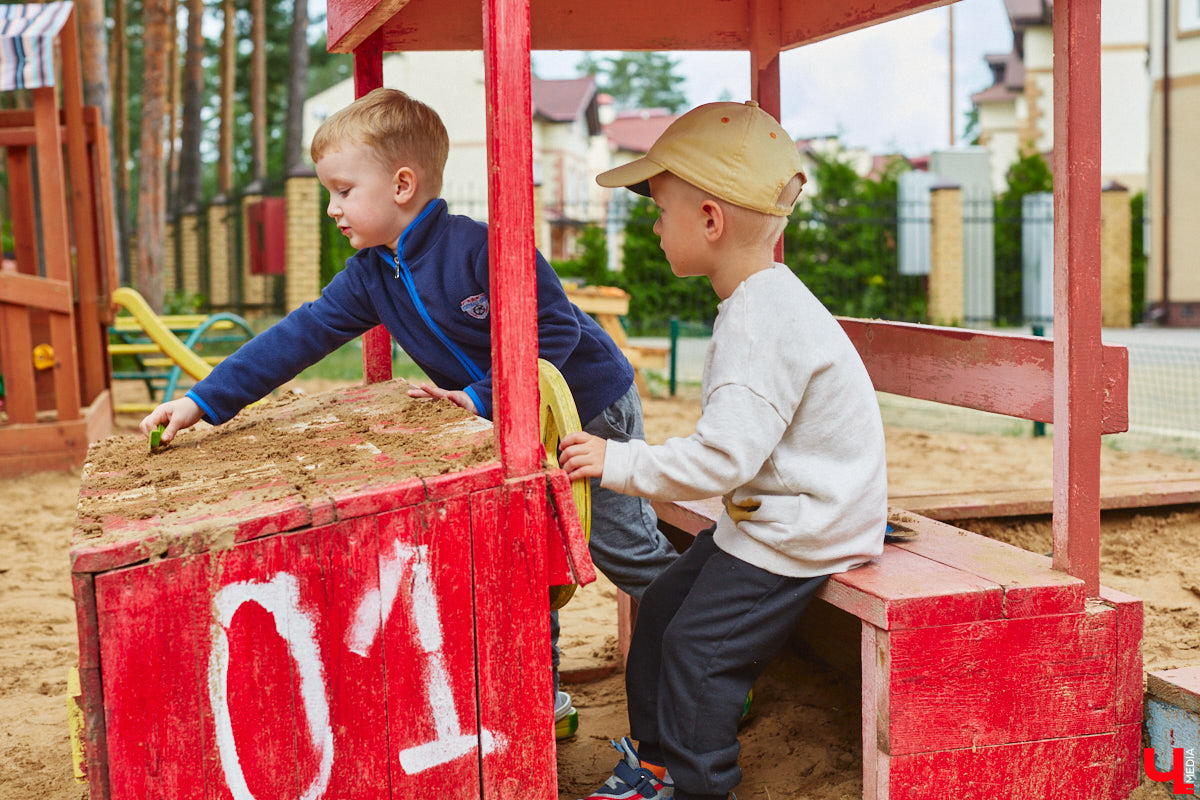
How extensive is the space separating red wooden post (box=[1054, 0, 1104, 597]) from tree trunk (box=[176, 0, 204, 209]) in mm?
16686

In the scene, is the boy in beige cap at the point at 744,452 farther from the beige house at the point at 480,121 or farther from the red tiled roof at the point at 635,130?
the red tiled roof at the point at 635,130

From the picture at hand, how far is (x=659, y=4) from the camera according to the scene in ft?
9.20

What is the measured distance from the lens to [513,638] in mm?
1813

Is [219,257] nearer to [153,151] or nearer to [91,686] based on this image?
[153,151]

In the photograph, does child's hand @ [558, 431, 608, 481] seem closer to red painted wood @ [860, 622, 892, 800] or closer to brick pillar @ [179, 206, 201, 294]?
red painted wood @ [860, 622, 892, 800]

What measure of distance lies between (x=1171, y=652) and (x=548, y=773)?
176 cm

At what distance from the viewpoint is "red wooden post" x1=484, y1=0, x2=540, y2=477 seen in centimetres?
174

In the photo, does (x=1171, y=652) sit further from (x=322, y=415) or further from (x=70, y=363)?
(x=70, y=363)

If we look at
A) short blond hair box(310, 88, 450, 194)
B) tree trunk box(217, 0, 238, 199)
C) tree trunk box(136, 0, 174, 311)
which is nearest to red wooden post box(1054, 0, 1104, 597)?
short blond hair box(310, 88, 450, 194)

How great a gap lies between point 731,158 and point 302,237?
1585cm

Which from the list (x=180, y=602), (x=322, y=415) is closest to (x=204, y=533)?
(x=180, y=602)

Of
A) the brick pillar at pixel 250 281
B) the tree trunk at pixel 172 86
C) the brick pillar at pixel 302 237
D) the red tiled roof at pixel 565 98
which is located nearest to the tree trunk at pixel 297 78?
the brick pillar at pixel 250 281

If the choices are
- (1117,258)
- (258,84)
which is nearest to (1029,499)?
(1117,258)

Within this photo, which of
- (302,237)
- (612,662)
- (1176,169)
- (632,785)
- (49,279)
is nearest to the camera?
(632,785)
